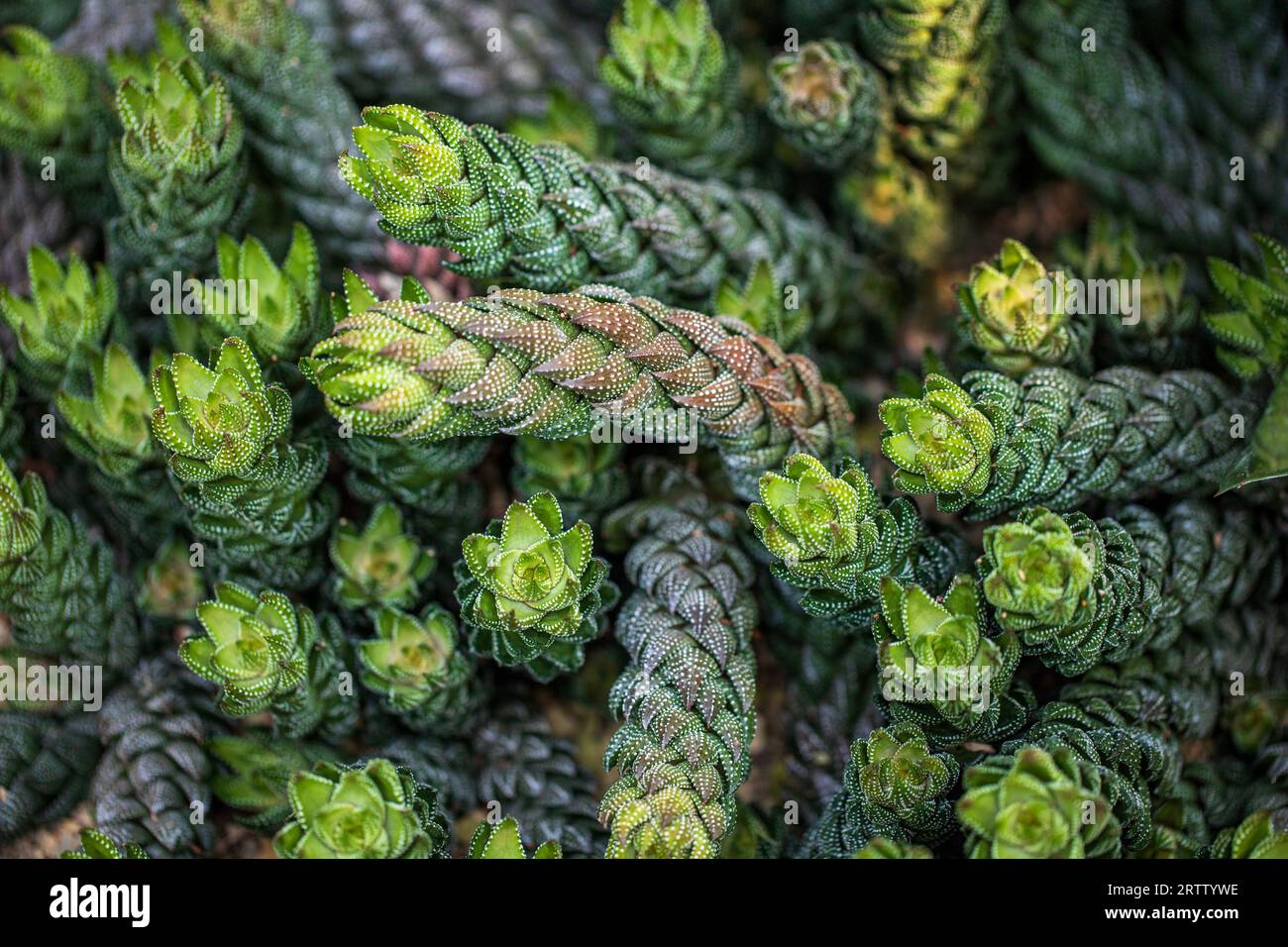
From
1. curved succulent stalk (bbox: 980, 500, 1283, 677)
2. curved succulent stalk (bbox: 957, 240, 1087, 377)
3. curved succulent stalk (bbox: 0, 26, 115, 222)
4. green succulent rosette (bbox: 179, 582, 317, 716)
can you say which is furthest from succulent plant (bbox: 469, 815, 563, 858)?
curved succulent stalk (bbox: 0, 26, 115, 222)

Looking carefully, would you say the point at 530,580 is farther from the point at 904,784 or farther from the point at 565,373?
the point at 904,784

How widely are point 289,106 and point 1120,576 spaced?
148cm

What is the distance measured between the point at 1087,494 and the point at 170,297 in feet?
4.78

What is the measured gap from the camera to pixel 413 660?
1846 millimetres

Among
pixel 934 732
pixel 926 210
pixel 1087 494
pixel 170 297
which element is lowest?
pixel 934 732

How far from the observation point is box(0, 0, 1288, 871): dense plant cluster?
1.63m

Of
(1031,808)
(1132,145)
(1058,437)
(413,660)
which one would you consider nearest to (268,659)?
(413,660)

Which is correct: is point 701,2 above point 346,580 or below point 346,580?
above

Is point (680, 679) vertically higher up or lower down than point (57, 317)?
lower down

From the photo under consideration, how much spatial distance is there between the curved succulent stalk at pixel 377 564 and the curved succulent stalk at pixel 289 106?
A: 0.52 m
